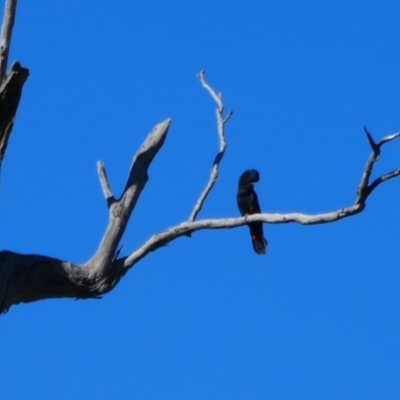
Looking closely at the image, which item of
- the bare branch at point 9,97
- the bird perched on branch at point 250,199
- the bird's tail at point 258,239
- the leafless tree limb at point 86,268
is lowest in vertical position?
the leafless tree limb at point 86,268

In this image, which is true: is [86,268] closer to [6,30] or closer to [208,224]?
[208,224]

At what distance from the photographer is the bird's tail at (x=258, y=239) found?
863 cm

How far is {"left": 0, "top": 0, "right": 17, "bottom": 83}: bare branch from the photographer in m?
6.29

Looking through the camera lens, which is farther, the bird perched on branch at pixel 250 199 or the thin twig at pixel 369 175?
the bird perched on branch at pixel 250 199

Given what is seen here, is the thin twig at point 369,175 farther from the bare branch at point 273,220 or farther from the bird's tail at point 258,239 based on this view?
the bird's tail at point 258,239

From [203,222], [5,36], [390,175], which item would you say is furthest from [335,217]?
[5,36]

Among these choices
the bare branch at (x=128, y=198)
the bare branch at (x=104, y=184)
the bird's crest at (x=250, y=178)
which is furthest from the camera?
the bird's crest at (x=250, y=178)

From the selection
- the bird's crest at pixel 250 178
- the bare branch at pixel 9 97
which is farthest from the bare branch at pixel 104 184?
the bird's crest at pixel 250 178

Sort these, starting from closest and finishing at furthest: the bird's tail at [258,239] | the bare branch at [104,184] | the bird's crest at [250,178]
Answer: the bare branch at [104,184]
the bird's tail at [258,239]
the bird's crest at [250,178]

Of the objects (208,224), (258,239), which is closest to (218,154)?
(208,224)

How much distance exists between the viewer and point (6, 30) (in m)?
6.41

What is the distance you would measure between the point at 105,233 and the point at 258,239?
2544 millimetres

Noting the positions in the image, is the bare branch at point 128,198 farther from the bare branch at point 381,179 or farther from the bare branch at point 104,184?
the bare branch at point 381,179

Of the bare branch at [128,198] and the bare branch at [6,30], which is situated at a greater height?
the bare branch at [6,30]
